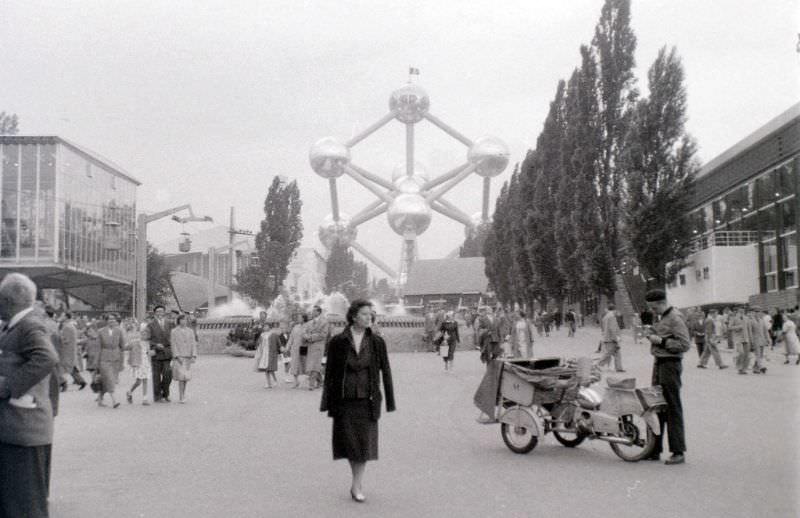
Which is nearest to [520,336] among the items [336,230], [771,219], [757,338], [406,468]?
[757,338]

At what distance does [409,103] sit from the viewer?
7594cm

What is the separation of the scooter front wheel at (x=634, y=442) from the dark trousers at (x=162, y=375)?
347 inches

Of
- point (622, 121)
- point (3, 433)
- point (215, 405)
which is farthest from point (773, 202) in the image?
point (3, 433)

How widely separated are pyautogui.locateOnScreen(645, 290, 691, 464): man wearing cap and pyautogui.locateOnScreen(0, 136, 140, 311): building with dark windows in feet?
131

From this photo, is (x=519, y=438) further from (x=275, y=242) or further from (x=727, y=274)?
(x=275, y=242)

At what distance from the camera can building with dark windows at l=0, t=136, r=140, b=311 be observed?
49000 mm

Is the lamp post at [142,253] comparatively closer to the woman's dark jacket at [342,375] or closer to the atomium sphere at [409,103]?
the woman's dark jacket at [342,375]

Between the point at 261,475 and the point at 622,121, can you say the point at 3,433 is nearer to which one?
the point at 261,475

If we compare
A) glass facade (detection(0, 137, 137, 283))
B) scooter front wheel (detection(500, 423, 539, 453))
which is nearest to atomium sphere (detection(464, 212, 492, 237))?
glass facade (detection(0, 137, 137, 283))

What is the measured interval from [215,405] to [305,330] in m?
4.11

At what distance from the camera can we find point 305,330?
18531mm

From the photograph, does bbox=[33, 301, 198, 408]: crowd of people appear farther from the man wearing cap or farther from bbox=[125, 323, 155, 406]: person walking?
the man wearing cap

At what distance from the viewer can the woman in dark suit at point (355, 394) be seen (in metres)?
6.95

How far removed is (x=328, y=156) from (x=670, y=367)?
66.0m
